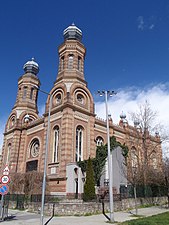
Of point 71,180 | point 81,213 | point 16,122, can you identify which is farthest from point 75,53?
point 81,213

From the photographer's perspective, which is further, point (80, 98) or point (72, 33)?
point (72, 33)

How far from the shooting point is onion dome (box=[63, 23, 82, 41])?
39.6 meters

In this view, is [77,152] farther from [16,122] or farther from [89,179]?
[16,122]

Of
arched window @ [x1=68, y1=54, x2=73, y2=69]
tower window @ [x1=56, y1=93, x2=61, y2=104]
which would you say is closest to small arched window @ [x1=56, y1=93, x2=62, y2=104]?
tower window @ [x1=56, y1=93, x2=61, y2=104]

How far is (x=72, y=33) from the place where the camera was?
39656mm

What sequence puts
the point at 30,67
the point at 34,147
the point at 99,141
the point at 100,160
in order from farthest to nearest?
the point at 30,67, the point at 34,147, the point at 99,141, the point at 100,160

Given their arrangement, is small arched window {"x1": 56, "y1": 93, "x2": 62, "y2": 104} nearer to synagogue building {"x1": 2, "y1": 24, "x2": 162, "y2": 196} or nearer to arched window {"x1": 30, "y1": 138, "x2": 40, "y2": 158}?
synagogue building {"x1": 2, "y1": 24, "x2": 162, "y2": 196}

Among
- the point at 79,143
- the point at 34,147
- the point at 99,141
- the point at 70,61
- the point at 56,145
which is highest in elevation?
the point at 70,61

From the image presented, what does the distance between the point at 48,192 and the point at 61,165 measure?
3.63m

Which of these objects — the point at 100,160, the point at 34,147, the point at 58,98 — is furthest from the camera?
the point at 34,147

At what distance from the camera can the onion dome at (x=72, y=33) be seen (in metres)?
39.6

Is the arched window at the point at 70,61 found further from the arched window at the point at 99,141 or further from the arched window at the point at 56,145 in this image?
the arched window at the point at 99,141

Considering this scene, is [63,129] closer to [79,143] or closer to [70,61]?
[79,143]

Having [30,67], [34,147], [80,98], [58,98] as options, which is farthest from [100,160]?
[30,67]
